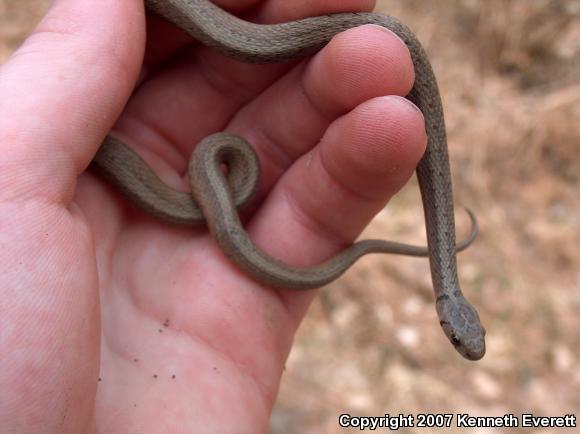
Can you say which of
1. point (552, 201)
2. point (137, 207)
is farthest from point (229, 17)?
point (552, 201)

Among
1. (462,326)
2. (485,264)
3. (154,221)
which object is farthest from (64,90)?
(485,264)

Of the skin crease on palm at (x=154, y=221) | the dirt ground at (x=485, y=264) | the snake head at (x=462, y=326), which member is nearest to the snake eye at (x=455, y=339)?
the snake head at (x=462, y=326)

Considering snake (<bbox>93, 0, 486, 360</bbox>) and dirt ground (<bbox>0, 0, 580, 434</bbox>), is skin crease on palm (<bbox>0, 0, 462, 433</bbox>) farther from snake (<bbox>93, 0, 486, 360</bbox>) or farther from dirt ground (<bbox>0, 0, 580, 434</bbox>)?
dirt ground (<bbox>0, 0, 580, 434</bbox>)

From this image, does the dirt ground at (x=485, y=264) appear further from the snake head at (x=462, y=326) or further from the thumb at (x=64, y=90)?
the thumb at (x=64, y=90)

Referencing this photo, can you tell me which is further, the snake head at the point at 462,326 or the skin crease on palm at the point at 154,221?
the snake head at the point at 462,326

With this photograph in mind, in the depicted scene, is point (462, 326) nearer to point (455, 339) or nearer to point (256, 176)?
point (455, 339)

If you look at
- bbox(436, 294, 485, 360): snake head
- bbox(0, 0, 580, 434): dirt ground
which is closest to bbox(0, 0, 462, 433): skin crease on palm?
bbox(436, 294, 485, 360): snake head

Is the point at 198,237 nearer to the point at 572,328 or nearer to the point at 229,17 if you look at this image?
the point at 229,17
